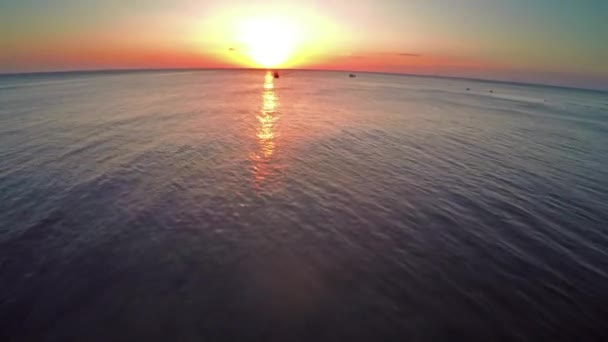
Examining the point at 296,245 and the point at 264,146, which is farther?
the point at 264,146

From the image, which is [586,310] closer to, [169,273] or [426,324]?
[426,324]

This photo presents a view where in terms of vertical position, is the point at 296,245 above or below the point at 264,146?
below

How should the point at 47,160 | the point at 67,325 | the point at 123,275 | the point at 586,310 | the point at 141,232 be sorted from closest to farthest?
the point at 67,325, the point at 586,310, the point at 123,275, the point at 141,232, the point at 47,160

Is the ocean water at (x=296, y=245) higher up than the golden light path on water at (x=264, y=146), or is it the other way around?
the golden light path on water at (x=264, y=146)

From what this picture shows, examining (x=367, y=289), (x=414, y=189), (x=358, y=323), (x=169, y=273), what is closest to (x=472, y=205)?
(x=414, y=189)

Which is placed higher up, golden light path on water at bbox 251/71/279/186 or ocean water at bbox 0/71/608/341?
golden light path on water at bbox 251/71/279/186

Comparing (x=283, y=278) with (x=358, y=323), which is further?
(x=283, y=278)

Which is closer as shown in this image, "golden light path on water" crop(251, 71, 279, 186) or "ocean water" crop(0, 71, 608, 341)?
"ocean water" crop(0, 71, 608, 341)

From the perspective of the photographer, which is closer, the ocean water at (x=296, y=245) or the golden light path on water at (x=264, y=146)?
the ocean water at (x=296, y=245)
